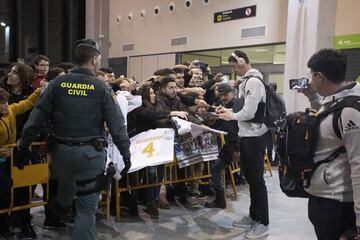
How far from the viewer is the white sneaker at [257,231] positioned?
12.6 feet

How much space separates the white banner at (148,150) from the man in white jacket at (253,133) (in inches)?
27.9

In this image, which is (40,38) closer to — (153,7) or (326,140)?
(153,7)

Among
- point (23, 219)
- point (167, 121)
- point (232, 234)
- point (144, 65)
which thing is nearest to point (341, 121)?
point (232, 234)

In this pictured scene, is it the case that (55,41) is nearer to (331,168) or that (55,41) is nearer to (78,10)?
(78,10)

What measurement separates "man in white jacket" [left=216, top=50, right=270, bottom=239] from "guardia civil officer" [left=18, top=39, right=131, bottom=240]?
1331 millimetres

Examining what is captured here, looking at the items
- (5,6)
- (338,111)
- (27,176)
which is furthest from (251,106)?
(5,6)

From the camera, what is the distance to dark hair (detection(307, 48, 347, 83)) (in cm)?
193

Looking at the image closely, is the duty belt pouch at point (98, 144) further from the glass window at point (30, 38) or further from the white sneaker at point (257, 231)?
the glass window at point (30, 38)

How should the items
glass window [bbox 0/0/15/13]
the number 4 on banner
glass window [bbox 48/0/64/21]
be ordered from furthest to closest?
1. glass window [bbox 48/0/64/21]
2. glass window [bbox 0/0/15/13]
3. the number 4 on banner

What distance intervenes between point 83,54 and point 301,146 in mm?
1711

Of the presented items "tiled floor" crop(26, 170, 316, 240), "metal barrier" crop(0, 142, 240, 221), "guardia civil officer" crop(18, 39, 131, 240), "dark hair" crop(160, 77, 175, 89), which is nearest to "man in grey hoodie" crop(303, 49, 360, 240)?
"guardia civil officer" crop(18, 39, 131, 240)

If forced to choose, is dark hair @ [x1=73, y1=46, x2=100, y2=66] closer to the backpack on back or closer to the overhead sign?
the backpack on back

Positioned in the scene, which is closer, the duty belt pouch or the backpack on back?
the duty belt pouch

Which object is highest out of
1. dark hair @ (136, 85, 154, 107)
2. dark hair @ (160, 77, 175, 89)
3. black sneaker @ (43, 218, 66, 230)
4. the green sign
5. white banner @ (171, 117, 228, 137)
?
the green sign
